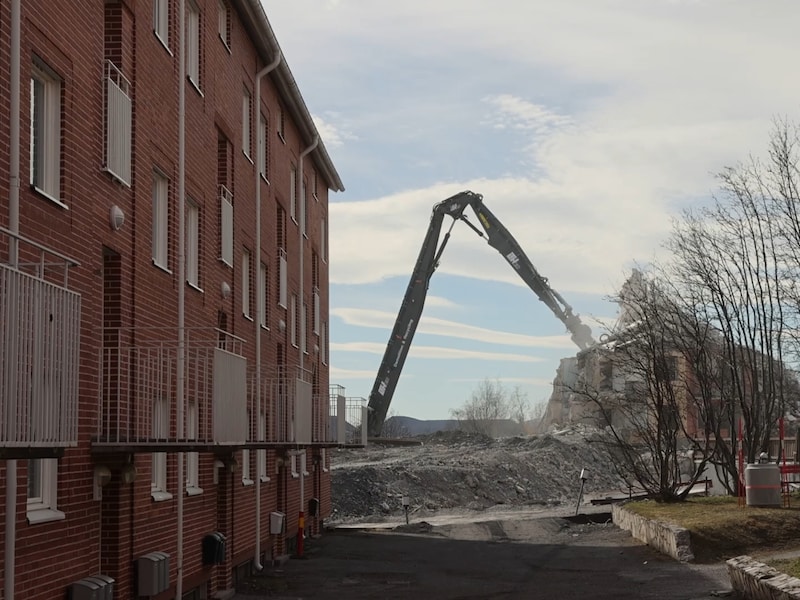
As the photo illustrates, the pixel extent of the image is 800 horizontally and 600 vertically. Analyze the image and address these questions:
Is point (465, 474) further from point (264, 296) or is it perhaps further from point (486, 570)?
point (486, 570)

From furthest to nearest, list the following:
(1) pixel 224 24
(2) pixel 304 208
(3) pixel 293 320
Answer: (2) pixel 304 208, (3) pixel 293 320, (1) pixel 224 24

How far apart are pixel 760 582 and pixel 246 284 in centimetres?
1117

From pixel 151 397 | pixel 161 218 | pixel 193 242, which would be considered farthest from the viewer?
pixel 193 242

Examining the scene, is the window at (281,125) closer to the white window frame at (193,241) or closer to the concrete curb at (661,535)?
the white window frame at (193,241)

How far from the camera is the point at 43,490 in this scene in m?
11.1

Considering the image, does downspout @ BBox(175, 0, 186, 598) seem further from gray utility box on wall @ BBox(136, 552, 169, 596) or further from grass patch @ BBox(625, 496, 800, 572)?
grass patch @ BBox(625, 496, 800, 572)

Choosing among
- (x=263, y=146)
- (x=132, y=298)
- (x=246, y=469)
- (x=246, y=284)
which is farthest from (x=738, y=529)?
(x=132, y=298)

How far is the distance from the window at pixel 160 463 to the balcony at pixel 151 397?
24 mm

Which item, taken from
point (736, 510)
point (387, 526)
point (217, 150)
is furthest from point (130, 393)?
point (387, 526)

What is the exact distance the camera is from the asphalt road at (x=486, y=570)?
58.9 ft

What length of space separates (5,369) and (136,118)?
706 cm

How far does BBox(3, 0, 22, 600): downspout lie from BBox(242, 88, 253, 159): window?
11.3 m

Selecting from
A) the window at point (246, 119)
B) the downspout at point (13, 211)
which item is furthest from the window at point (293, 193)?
the downspout at point (13, 211)

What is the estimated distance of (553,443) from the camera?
6319 centimetres
